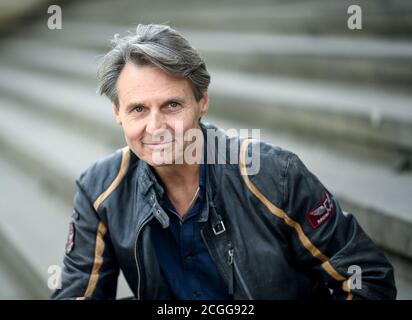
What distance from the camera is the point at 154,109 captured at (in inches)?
59.0

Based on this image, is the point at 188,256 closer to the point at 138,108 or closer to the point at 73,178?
the point at 138,108

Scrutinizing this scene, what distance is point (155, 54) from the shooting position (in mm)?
1448

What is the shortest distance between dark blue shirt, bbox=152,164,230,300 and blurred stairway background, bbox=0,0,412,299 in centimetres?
62

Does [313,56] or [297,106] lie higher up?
[313,56]

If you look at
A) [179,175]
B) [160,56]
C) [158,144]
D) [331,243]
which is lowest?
[331,243]

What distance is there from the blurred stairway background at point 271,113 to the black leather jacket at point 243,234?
516 mm

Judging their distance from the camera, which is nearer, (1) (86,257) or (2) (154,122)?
(2) (154,122)

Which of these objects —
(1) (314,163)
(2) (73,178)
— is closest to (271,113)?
(1) (314,163)

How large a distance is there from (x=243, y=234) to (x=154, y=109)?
1.36ft

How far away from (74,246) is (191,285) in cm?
36

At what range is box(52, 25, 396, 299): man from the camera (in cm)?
150

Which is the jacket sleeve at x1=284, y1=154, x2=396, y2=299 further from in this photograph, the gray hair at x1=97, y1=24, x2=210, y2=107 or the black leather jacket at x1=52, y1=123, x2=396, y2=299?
the gray hair at x1=97, y1=24, x2=210, y2=107

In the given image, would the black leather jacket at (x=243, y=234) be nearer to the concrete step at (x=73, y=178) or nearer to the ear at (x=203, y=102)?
the ear at (x=203, y=102)

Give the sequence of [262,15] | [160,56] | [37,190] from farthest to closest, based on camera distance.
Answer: [262,15], [37,190], [160,56]
